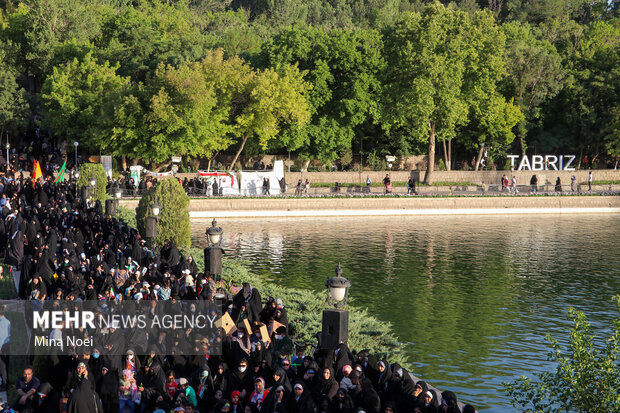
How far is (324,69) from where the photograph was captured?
57.1 m

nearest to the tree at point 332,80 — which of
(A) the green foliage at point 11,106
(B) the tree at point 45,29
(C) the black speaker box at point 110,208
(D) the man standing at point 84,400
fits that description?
(B) the tree at point 45,29

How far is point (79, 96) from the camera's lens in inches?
2148

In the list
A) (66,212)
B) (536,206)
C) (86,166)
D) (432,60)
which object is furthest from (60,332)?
(432,60)

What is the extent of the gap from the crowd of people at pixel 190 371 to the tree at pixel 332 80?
39.6 m

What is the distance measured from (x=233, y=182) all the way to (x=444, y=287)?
2330cm

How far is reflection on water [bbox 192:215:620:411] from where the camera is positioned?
18469 millimetres

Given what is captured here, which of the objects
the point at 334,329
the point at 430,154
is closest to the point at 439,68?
the point at 430,154

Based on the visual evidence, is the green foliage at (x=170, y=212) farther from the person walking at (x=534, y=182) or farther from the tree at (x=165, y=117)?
the person walking at (x=534, y=182)

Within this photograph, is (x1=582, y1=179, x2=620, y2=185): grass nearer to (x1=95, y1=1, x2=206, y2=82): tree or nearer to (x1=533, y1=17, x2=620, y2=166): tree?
(x1=533, y1=17, x2=620, y2=166): tree

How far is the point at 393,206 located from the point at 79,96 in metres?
24.3

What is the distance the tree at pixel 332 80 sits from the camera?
56688mm

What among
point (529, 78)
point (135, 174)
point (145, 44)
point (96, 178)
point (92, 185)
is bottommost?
point (92, 185)

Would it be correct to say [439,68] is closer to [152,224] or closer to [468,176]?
[468,176]

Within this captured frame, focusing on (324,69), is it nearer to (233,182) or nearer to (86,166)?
(233,182)
